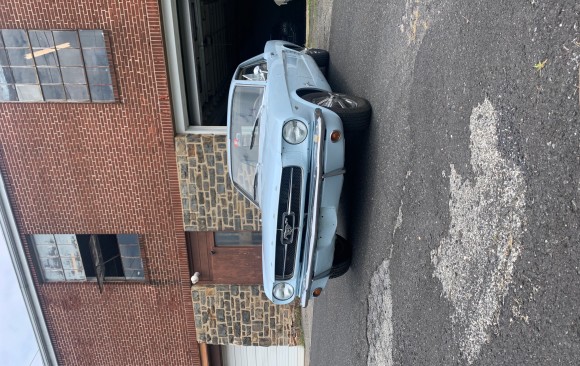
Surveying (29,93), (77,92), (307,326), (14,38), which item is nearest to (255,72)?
(77,92)

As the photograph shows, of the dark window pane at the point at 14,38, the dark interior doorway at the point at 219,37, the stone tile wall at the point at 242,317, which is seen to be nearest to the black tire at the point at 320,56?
the dark interior doorway at the point at 219,37

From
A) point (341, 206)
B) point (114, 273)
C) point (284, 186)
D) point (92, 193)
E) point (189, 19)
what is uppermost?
point (189, 19)

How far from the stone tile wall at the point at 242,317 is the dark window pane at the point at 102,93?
4218 millimetres

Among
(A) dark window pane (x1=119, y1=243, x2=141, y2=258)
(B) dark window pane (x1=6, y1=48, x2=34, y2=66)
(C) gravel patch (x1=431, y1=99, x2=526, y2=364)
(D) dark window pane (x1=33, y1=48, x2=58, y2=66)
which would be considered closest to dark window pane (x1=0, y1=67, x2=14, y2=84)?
(B) dark window pane (x1=6, y1=48, x2=34, y2=66)

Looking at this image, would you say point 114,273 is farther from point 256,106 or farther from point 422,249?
point 422,249

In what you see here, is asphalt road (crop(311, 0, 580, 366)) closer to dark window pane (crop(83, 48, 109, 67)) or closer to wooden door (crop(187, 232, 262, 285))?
wooden door (crop(187, 232, 262, 285))

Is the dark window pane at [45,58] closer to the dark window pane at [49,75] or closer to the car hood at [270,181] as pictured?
the dark window pane at [49,75]

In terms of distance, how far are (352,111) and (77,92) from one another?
5.92 metres

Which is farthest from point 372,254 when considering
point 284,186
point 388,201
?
point 284,186

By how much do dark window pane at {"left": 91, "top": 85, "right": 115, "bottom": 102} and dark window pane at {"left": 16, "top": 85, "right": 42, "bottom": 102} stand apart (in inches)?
38.9

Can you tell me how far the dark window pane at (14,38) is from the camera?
795cm

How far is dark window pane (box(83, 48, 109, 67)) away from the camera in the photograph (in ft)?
26.6

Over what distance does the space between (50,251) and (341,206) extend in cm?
666

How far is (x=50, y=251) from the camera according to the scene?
9.35 m
